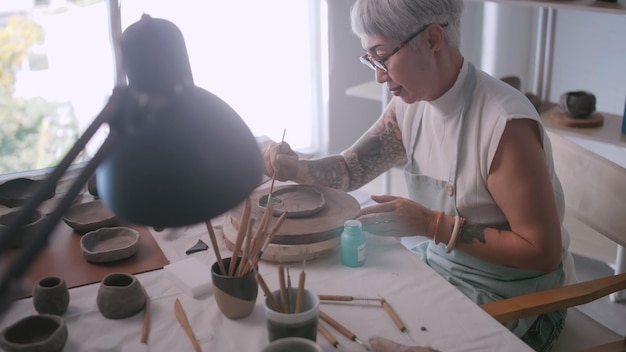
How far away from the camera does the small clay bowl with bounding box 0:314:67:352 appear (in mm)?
1108

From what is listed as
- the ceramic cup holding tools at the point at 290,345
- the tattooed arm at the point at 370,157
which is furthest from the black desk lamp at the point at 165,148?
the tattooed arm at the point at 370,157

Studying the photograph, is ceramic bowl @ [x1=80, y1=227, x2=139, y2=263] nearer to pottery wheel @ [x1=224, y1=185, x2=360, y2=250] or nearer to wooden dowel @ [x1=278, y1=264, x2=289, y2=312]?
pottery wheel @ [x1=224, y1=185, x2=360, y2=250]

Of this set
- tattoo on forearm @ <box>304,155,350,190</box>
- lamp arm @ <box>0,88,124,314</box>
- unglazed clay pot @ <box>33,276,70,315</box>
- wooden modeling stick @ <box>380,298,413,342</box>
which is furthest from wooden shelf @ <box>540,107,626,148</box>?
lamp arm @ <box>0,88,124,314</box>

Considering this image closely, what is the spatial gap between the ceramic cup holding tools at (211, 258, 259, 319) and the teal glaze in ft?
0.88

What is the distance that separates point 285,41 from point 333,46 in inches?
11.6

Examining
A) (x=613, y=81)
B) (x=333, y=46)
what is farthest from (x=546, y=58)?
(x=333, y=46)

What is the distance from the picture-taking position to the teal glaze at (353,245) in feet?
4.75

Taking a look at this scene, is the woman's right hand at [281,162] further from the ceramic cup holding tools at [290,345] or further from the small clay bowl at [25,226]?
the ceramic cup holding tools at [290,345]

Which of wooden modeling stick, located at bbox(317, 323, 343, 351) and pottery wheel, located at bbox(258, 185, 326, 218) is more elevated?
pottery wheel, located at bbox(258, 185, 326, 218)

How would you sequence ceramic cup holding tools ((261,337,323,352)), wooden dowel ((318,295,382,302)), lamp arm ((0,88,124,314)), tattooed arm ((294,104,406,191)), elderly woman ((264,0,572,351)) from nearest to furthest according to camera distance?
lamp arm ((0,88,124,314))
ceramic cup holding tools ((261,337,323,352))
wooden dowel ((318,295,382,302))
elderly woman ((264,0,572,351))
tattooed arm ((294,104,406,191))

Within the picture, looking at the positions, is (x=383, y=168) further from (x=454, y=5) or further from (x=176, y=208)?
(x=176, y=208)

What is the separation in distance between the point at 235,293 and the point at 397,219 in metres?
0.49

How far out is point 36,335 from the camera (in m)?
1.19

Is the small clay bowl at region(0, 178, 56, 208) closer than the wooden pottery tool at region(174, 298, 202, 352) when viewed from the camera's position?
No
